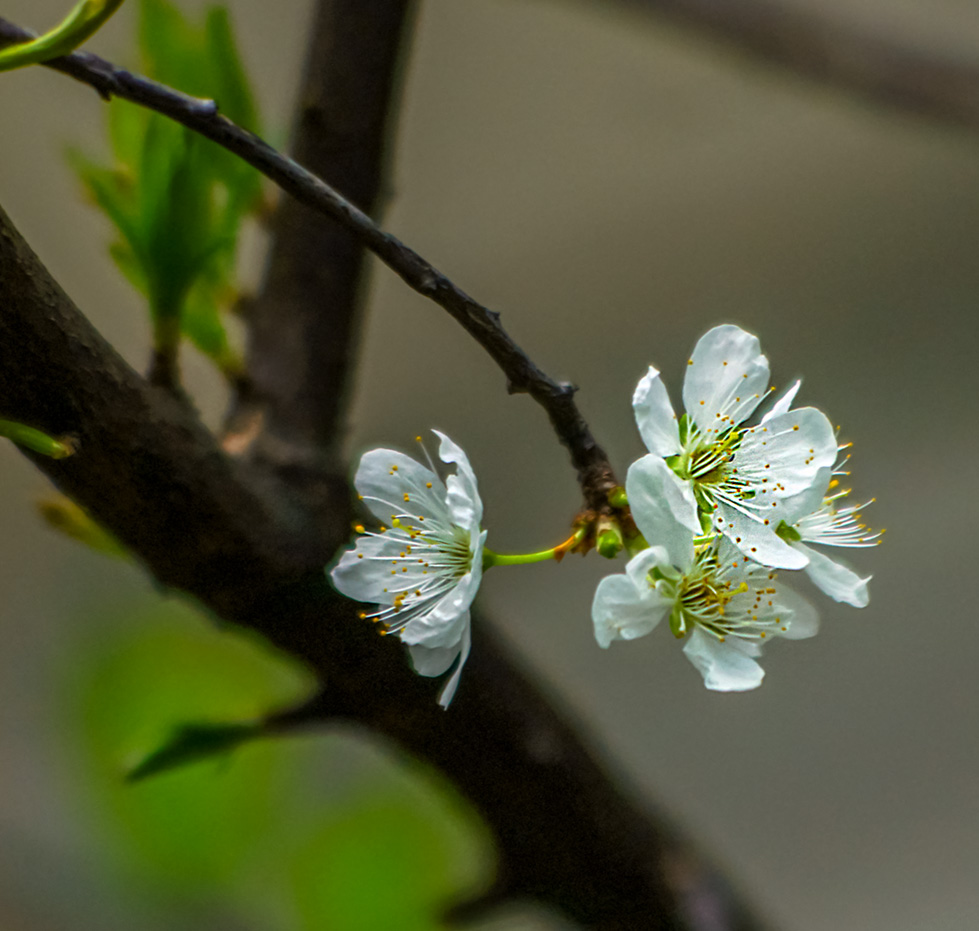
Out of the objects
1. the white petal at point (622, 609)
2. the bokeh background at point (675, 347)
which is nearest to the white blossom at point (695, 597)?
the white petal at point (622, 609)

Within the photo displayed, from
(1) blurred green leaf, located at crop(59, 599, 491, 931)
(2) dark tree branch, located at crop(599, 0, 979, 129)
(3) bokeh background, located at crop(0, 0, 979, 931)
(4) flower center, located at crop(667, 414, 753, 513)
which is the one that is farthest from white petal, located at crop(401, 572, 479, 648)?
(3) bokeh background, located at crop(0, 0, 979, 931)

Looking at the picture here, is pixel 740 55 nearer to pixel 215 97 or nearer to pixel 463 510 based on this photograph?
pixel 215 97

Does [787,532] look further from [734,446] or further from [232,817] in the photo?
[232,817]

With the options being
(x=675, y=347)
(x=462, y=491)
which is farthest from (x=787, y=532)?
(x=675, y=347)

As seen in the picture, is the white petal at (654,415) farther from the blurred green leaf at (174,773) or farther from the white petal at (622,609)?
the blurred green leaf at (174,773)

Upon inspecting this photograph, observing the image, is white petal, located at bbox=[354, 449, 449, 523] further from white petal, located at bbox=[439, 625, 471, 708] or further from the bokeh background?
the bokeh background
